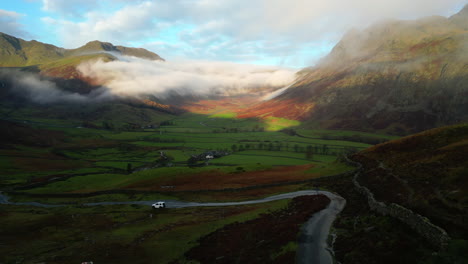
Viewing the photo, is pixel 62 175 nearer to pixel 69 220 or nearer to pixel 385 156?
pixel 69 220

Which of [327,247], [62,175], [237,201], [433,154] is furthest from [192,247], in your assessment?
[62,175]

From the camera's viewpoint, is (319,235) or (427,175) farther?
(427,175)

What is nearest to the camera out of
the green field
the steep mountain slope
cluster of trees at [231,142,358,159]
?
the steep mountain slope

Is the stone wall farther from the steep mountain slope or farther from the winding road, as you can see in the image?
the winding road

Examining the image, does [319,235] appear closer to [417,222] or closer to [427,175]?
[417,222]

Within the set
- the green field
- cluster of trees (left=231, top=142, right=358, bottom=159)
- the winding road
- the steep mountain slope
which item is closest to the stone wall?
the steep mountain slope

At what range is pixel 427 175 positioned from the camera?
40.7 m

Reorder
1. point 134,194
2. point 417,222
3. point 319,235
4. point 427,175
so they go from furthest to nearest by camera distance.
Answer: point 134,194, point 427,175, point 319,235, point 417,222

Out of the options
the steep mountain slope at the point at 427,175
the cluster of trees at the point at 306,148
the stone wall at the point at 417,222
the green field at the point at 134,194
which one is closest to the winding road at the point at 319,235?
the green field at the point at 134,194

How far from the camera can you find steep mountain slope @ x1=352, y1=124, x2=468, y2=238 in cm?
2792

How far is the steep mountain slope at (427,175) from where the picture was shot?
27922mm

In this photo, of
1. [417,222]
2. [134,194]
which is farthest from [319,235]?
[134,194]

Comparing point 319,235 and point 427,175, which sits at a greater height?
point 427,175

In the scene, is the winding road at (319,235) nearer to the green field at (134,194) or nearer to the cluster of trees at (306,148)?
the green field at (134,194)
